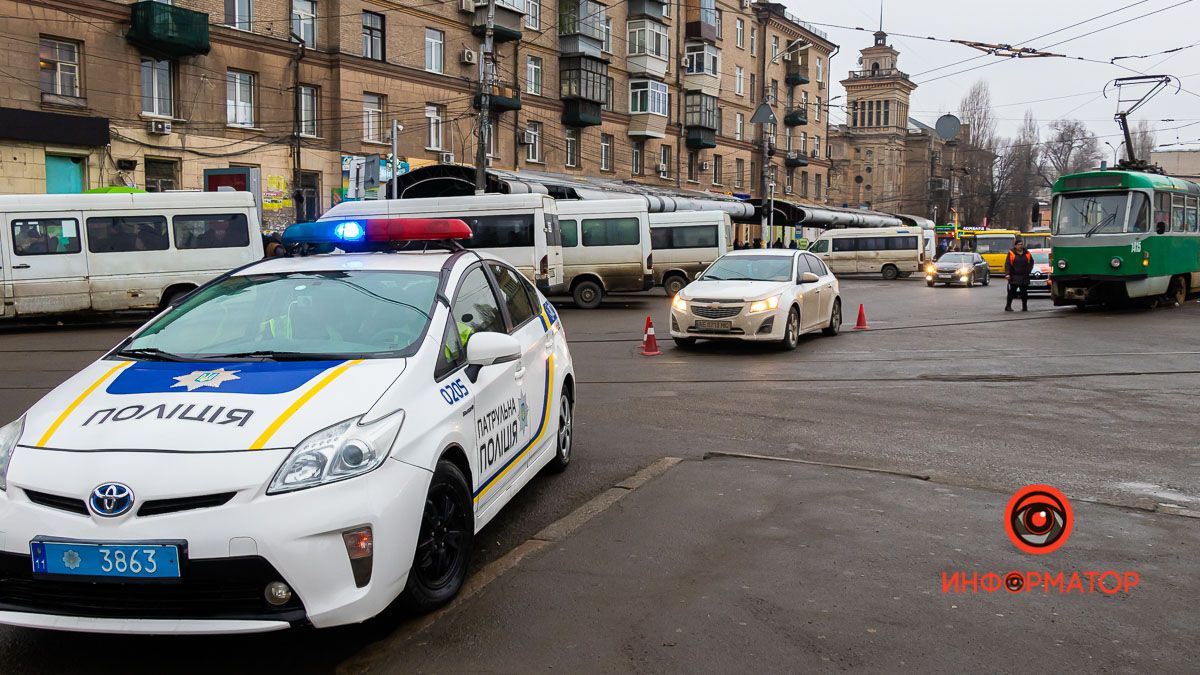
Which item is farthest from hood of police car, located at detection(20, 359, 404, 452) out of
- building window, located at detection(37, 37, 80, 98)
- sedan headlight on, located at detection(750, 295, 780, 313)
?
building window, located at detection(37, 37, 80, 98)

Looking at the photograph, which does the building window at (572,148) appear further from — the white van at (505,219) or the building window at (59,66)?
the building window at (59,66)

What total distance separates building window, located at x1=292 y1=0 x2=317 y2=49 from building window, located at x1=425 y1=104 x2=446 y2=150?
5.26 metres

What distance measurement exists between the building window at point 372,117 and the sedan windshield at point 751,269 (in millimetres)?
20031

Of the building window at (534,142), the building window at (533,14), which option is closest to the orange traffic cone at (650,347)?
the building window at (534,142)

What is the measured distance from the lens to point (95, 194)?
19484mm

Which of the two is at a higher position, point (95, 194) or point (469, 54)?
point (469, 54)

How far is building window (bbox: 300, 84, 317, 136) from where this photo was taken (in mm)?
30797

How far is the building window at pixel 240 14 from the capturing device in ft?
93.0

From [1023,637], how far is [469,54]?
3544 cm

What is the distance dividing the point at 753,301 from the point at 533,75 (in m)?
28.9

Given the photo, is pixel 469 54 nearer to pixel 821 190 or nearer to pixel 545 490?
pixel 545 490

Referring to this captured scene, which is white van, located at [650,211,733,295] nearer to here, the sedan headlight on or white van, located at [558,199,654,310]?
white van, located at [558,199,654,310]

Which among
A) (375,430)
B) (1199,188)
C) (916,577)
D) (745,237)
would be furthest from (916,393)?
(745,237)

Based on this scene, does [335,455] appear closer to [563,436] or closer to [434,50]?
[563,436]
